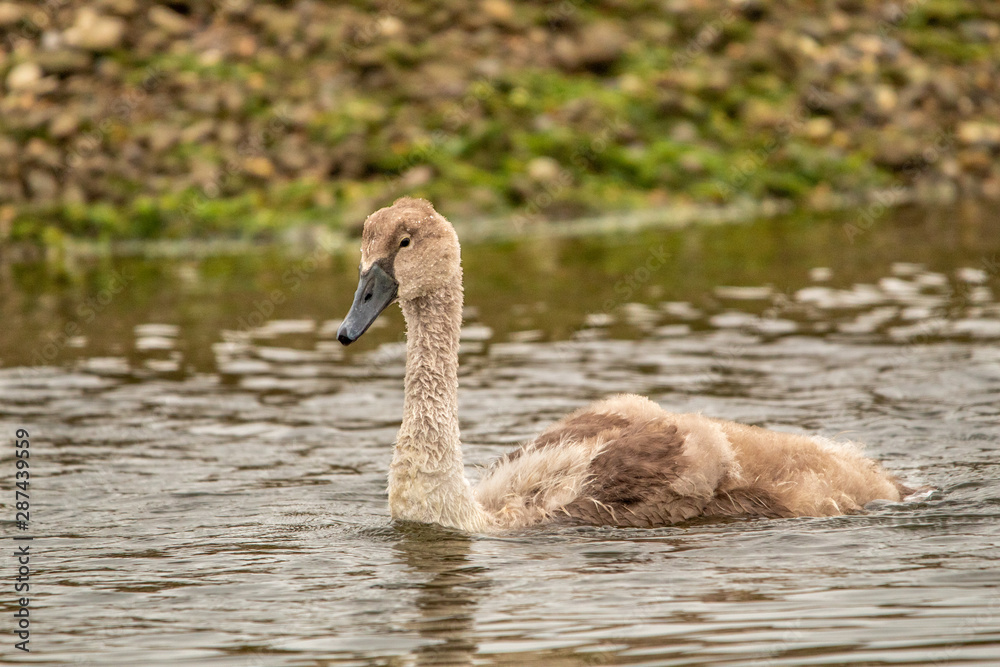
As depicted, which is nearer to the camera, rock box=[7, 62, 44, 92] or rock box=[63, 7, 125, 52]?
rock box=[7, 62, 44, 92]

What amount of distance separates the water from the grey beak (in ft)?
4.26

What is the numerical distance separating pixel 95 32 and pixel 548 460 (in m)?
17.6

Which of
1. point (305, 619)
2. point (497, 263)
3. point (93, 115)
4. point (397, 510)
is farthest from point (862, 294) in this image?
point (93, 115)

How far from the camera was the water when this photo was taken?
7.20 meters

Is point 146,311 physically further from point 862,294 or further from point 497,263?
point 862,294

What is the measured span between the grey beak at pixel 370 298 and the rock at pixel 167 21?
17357 millimetres

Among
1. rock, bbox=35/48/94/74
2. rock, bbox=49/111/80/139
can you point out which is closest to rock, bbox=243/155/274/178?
rock, bbox=49/111/80/139

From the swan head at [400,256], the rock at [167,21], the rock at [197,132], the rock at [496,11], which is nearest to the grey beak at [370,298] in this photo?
the swan head at [400,256]

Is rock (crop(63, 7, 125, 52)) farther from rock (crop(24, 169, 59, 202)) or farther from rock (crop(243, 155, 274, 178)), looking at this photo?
rock (crop(243, 155, 274, 178))

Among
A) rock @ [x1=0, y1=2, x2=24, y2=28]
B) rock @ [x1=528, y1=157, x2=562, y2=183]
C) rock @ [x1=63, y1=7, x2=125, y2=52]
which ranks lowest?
rock @ [x1=528, y1=157, x2=562, y2=183]

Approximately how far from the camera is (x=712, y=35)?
26203 millimetres

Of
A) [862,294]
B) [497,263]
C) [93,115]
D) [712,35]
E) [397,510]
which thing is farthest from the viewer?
[712,35]

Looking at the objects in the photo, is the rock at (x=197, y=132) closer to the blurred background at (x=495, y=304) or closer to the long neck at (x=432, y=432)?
the blurred background at (x=495, y=304)

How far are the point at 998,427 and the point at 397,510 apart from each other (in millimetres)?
4869
